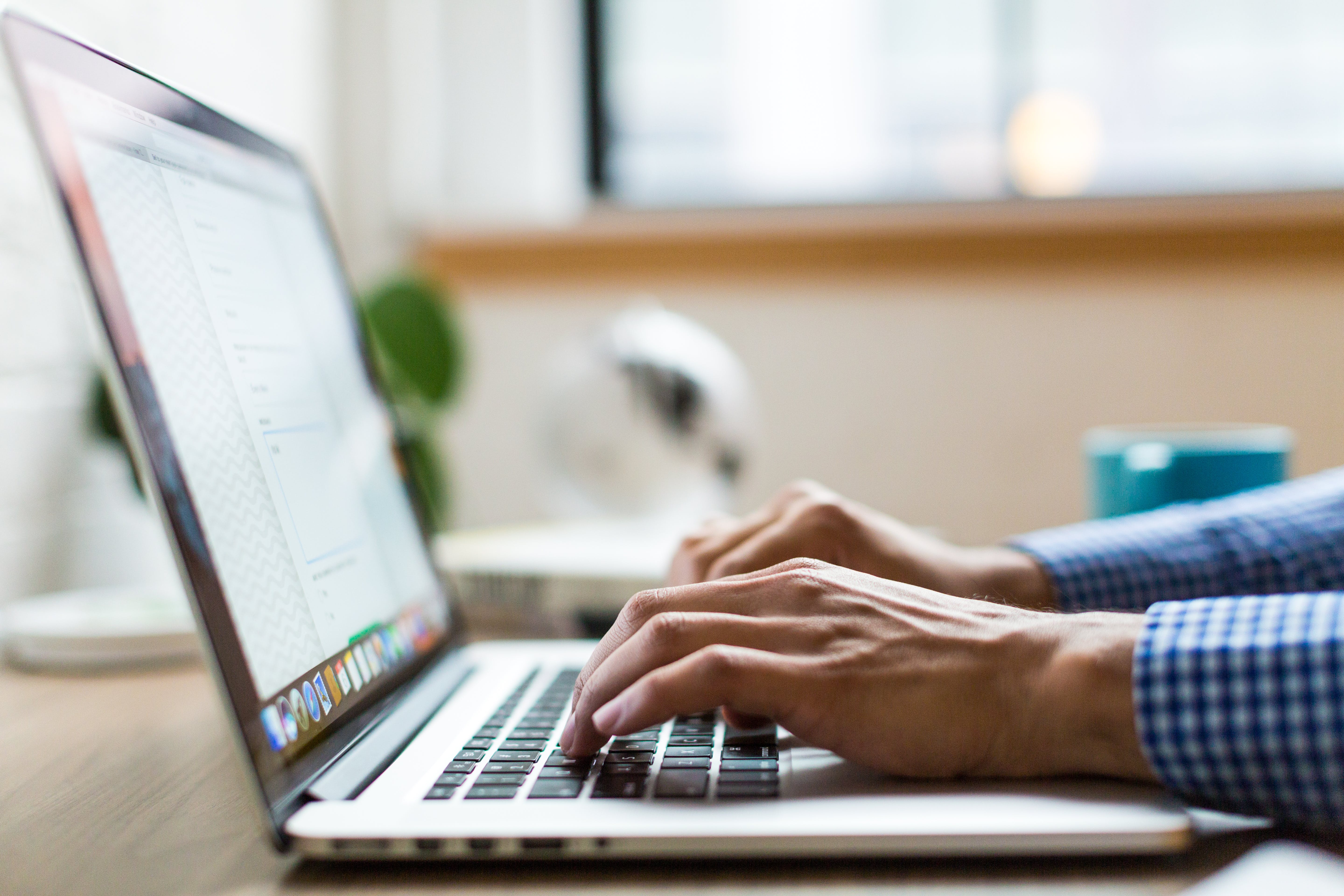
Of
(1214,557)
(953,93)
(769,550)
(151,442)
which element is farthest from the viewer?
(953,93)

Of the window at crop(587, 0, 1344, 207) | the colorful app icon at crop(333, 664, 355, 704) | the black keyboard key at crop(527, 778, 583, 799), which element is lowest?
the black keyboard key at crop(527, 778, 583, 799)

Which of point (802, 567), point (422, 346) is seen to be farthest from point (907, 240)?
point (802, 567)

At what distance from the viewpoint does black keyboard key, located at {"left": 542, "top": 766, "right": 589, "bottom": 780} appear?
376mm

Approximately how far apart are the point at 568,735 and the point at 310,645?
4.3 inches

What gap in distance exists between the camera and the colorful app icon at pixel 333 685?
16.7 inches

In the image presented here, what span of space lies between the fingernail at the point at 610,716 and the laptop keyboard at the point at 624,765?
0.02 meters

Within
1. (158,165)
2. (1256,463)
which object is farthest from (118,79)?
(1256,463)

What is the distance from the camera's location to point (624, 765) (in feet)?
1.28

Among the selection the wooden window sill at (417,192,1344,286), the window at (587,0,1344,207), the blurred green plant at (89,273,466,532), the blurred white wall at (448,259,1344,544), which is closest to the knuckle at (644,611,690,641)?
the blurred green plant at (89,273,466,532)

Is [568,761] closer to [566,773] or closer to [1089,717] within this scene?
[566,773]

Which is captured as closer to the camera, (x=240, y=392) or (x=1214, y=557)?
(x=240, y=392)

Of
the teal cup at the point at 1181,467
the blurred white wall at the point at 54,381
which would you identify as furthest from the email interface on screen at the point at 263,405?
the teal cup at the point at 1181,467

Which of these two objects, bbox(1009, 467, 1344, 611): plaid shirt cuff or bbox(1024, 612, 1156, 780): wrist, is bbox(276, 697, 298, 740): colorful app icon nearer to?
bbox(1024, 612, 1156, 780): wrist

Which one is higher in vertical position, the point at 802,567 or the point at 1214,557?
the point at 802,567
